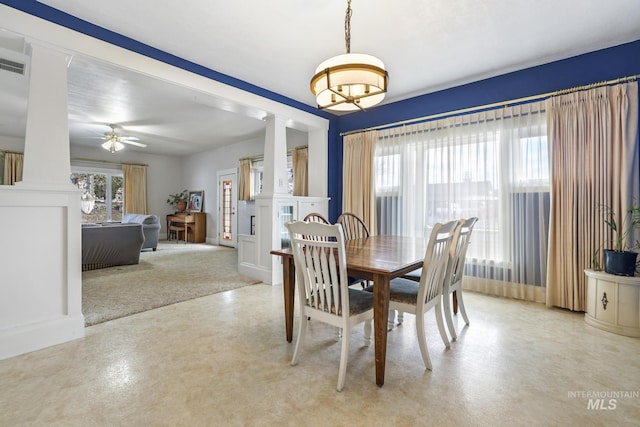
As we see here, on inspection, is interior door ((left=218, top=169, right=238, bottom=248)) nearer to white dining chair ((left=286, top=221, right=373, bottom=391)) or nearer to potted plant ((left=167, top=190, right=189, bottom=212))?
potted plant ((left=167, top=190, right=189, bottom=212))

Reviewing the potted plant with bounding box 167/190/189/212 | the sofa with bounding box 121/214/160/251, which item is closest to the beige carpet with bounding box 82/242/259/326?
the sofa with bounding box 121/214/160/251

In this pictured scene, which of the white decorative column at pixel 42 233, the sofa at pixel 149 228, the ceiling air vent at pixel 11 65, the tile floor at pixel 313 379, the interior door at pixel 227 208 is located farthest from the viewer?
the interior door at pixel 227 208

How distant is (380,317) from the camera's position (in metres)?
1.61

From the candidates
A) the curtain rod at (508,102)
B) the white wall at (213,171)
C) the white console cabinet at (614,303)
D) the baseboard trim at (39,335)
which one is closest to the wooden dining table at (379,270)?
the white console cabinet at (614,303)

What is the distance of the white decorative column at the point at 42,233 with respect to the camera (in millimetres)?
1977

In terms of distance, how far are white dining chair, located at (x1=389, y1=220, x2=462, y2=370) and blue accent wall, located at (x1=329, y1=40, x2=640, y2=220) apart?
7.32 ft

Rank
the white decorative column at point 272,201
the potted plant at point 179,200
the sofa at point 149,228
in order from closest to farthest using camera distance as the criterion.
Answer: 1. the white decorative column at point 272,201
2. the sofa at point 149,228
3. the potted plant at point 179,200

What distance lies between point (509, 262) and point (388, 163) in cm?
193

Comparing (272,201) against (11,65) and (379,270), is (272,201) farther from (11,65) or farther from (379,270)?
(11,65)

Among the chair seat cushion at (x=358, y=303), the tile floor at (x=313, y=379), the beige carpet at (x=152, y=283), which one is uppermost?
the chair seat cushion at (x=358, y=303)

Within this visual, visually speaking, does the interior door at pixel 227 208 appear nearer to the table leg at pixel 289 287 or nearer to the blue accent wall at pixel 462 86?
the blue accent wall at pixel 462 86

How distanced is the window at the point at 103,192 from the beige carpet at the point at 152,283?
327cm

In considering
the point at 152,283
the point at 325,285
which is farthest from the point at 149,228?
the point at 325,285

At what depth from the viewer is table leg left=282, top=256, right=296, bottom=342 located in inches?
82.0
